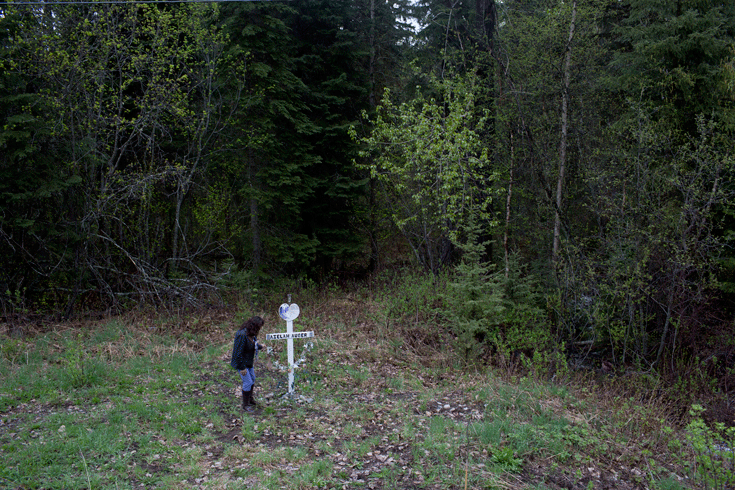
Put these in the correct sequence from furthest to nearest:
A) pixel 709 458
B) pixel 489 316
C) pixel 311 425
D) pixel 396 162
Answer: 1. pixel 396 162
2. pixel 489 316
3. pixel 311 425
4. pixel 709 458

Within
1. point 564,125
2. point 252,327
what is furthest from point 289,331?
point 564,125

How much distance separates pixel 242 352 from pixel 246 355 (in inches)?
3.3

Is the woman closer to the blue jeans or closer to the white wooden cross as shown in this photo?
the blue jeans

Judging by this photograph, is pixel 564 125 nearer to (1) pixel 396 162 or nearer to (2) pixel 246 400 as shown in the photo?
(1) pixel 396 162

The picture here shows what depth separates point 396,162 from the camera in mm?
15391

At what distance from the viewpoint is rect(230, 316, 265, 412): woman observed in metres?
6.75

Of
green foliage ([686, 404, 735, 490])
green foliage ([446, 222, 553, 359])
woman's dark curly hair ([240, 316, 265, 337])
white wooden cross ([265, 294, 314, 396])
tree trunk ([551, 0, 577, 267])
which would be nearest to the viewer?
green foliage ([686, 404, 735, 490])

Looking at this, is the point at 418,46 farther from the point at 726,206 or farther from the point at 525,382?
the point at 525,382

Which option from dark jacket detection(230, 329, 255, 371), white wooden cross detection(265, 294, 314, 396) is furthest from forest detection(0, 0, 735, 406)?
dark jacket detection(230, 329, 255, 371)

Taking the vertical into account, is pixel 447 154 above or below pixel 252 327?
above

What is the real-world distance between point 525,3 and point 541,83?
566 cm

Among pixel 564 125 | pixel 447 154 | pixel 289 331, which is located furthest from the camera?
pixel 564 125

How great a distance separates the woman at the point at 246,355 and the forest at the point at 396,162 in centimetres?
417

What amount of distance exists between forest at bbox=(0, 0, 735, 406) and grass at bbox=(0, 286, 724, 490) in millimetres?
1973
